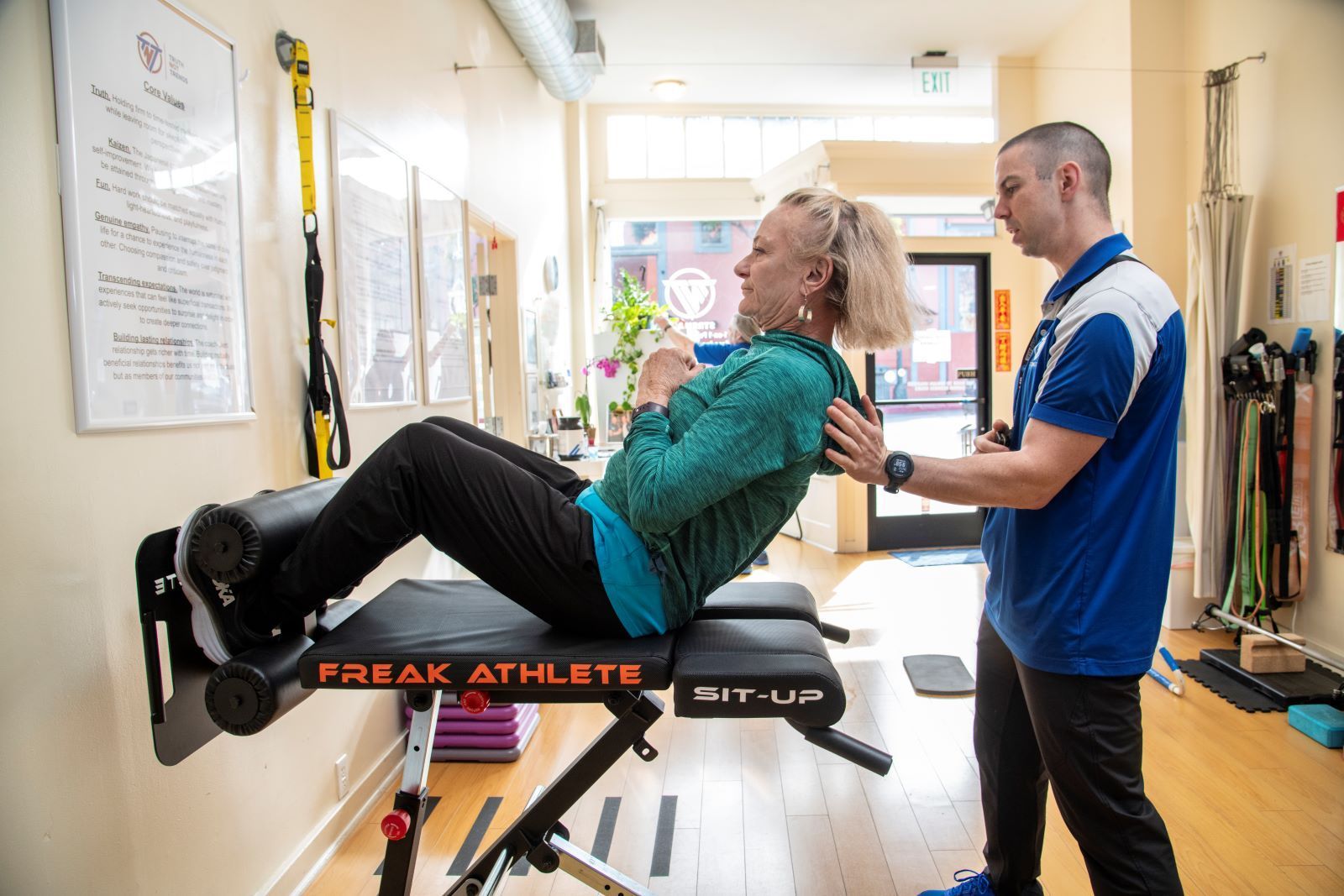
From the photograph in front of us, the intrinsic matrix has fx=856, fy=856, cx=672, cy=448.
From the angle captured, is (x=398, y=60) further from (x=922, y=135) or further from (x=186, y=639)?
(x=922, y=135)

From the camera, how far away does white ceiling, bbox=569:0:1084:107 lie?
4.84 m

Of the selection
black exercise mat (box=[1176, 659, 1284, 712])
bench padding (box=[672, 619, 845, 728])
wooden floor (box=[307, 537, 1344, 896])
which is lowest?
wooden floor (box=[307, 537, 1344, 896])

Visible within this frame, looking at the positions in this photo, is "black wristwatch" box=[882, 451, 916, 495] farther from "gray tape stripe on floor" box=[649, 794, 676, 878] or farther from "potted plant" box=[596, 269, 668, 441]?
"potted plant" box=[596, 269, 668, 441]

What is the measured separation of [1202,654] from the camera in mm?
3420

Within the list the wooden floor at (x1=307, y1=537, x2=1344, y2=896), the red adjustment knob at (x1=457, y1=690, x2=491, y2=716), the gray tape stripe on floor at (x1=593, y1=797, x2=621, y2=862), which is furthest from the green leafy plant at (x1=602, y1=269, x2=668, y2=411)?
the red adjustment knob at (x1=457, y1=690, x2=491, y2=716)

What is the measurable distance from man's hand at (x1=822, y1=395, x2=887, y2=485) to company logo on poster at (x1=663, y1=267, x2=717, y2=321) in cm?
623

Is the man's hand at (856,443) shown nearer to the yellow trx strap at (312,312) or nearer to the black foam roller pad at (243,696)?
the black foam roller pad at (243,696)

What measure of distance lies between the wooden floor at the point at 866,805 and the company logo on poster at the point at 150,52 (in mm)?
1727

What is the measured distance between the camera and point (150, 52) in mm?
1476

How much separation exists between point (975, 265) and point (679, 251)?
2.83m

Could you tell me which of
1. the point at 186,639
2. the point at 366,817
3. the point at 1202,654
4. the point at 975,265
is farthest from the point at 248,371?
the point at 975,265

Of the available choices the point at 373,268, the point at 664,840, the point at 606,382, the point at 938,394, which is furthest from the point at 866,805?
the point at 606,382

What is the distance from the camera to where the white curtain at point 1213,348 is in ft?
11.6

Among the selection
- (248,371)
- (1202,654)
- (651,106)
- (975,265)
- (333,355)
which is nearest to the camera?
(248,371)
